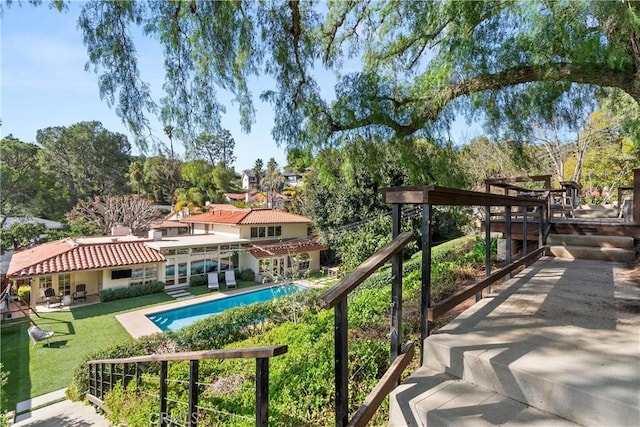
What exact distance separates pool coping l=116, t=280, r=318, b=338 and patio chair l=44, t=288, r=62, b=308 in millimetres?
3280

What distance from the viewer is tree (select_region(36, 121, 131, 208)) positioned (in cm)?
2880

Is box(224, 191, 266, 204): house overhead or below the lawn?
overhead

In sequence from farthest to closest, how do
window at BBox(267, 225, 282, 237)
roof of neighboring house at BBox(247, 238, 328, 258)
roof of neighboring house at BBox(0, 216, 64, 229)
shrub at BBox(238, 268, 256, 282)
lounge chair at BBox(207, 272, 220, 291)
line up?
1. roof of neighboring house at BBox(0, 216, 64, 229)
2. window at BBox(267, 225, 282, 237)
3. roof of neighboring house at BBox(247, 238, 328, 258)
4. shrub at BBox(238, 268, 256, 282)
5. lounge chair at BBox(207, 272, 220, 291)

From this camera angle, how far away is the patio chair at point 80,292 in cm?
1266

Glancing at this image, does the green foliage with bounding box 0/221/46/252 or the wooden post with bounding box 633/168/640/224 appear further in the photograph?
the green foliage with bounding box 0/221/46/252

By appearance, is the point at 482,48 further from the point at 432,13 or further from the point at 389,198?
the point at 389,198

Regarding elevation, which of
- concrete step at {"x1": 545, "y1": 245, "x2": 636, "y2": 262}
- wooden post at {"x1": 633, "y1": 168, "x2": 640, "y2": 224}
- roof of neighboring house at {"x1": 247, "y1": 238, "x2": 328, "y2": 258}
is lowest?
roof of neighboring house at {"x1": 247, "y1": 238, "x2": 328, "y2": 258}

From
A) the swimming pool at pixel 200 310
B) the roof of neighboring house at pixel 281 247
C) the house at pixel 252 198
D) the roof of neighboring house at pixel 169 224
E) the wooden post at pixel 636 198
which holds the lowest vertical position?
the swimming pool at pixel 200 310

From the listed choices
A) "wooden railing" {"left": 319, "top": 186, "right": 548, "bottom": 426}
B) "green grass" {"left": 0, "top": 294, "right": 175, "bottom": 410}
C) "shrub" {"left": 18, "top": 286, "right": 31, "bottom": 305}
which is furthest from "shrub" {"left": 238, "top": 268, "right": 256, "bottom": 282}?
"wooden railing" {"left": 319, "top": 186, "right": 548, "bottom": 426}

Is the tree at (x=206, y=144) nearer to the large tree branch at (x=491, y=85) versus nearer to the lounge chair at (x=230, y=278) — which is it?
the large tree branch at (x=491, y=85)

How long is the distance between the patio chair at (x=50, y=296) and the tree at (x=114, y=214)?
27.8ft

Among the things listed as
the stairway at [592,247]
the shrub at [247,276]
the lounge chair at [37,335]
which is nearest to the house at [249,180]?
the shrub at [247,276]

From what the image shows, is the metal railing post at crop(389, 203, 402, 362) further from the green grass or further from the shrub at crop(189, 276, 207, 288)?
the shrub at crop(189, 276, 207, 288)

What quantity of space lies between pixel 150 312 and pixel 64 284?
4.45 metres
